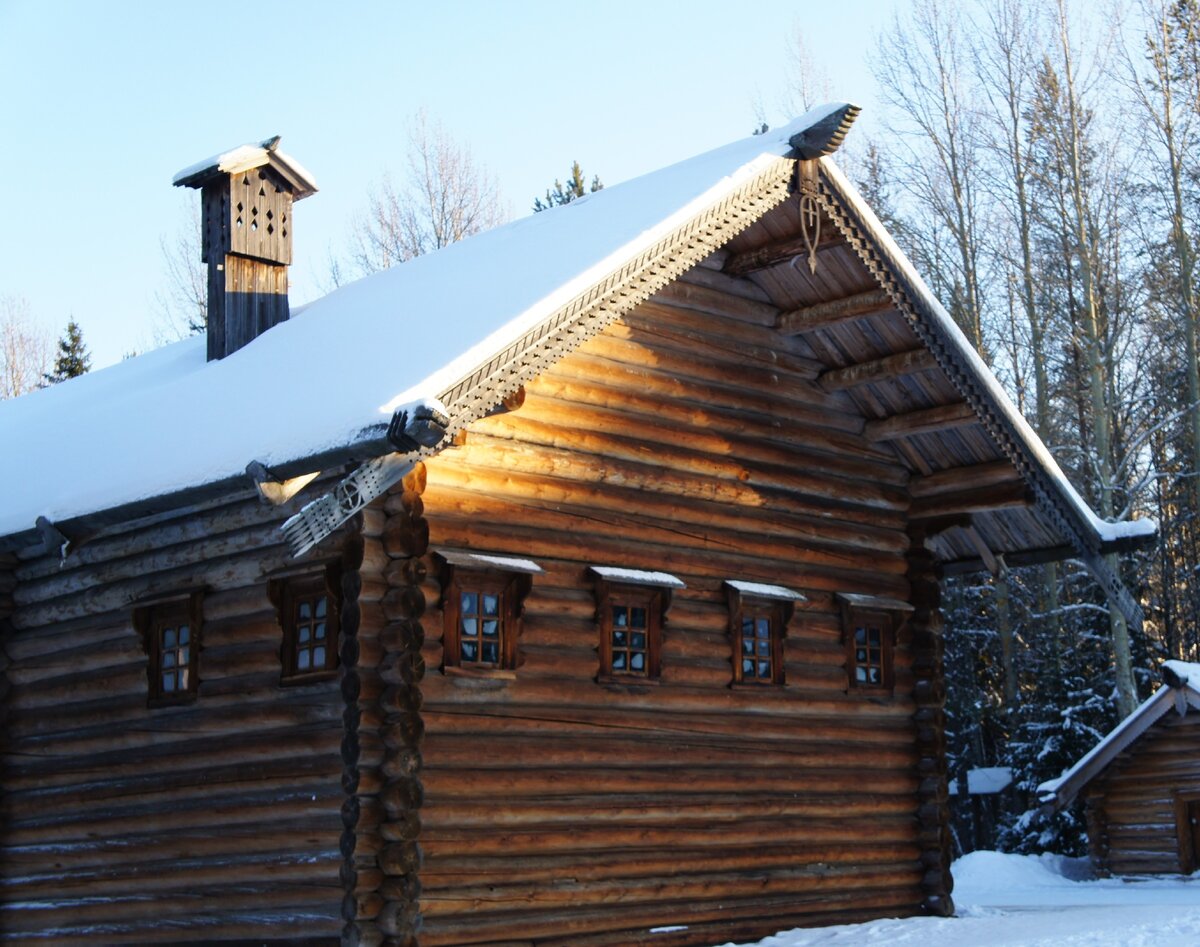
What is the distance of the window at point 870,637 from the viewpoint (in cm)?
1541

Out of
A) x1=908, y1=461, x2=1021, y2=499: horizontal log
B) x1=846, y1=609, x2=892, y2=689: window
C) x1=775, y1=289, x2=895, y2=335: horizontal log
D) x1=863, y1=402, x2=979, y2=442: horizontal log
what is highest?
x1=775, y1=289, x2=895, y2=335: horizontal log

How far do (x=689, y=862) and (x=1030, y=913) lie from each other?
198 inches

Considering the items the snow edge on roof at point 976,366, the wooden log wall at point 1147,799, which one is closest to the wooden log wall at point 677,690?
the snow edge on roof at point 976,366

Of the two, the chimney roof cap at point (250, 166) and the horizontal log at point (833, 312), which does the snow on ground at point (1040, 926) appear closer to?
the horizontal log at point (833, 312)

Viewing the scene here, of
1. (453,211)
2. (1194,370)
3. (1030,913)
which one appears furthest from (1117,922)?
(453,211)

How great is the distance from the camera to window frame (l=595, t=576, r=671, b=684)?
12.9 m

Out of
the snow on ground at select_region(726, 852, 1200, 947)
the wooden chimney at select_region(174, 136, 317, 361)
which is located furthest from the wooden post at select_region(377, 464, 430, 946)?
the wooden chimney at select_region(174, 136, 317, 361)

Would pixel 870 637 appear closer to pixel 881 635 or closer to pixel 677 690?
pixel 881 635

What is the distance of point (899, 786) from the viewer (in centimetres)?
1580

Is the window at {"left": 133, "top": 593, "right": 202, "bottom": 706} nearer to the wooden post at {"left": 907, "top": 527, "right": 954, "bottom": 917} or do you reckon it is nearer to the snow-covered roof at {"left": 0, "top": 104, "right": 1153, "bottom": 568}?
the snow-covered roof at {"left": 0, "top": 104, "right": 1153, "bottom": 568}

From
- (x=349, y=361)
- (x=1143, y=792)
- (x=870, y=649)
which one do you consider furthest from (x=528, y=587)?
(x=1143, y=792)

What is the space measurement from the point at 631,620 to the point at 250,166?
265 inches

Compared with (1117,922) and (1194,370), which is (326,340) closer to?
(1117,922)

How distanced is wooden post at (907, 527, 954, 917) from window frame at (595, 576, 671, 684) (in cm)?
394
